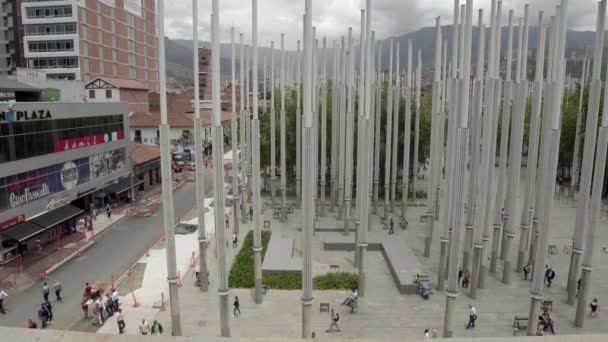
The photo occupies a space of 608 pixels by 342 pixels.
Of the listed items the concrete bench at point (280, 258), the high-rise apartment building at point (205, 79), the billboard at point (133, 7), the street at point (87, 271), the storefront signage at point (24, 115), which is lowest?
the street at point (87, 271)

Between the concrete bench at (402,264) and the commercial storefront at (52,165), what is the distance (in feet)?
73.5

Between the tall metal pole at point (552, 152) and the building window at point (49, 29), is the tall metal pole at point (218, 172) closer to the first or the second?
the tall metal pole at point (552, 152)

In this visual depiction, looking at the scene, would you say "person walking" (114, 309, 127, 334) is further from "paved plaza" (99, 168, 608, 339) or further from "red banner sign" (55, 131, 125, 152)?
"red banner sign" (55, 131, 125, 152)

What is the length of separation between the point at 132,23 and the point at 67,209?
60.6 m

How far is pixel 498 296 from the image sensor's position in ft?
79.2

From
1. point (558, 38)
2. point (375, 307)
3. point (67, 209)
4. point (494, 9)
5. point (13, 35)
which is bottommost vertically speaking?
point (375, 307)

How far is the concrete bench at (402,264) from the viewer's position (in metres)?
24.5

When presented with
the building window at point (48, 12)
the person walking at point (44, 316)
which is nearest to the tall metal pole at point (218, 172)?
the person walking at point (44, 316)

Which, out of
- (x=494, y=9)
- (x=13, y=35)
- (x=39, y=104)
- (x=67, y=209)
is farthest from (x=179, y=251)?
(x=13, y=35)

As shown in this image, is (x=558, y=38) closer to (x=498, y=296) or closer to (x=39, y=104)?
(x=498, y=296)

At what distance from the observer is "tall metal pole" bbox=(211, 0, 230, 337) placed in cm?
1639

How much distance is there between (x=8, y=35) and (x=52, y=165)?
56.4 metres

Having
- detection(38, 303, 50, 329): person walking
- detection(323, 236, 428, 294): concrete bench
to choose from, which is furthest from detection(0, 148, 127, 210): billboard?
detection(323, 236, 428, 294): concrete bench

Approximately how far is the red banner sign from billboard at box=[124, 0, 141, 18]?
162 feet
